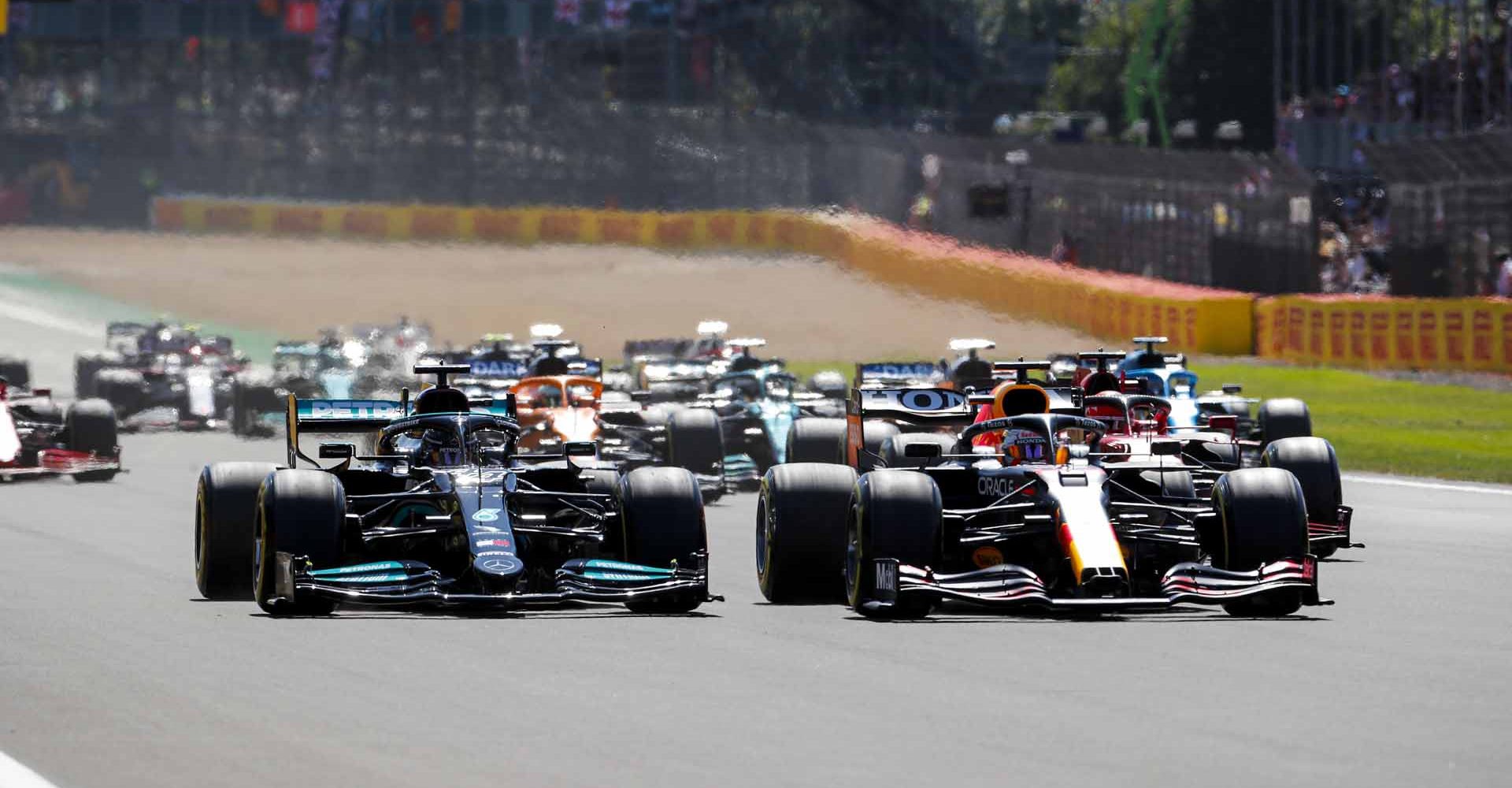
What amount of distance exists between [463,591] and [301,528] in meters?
1.06

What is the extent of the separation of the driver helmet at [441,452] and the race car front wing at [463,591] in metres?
1.62

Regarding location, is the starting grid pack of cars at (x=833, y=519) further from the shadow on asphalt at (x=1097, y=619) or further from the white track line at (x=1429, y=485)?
the white track line at (x=1429, y=485)

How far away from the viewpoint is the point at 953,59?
99812 mm

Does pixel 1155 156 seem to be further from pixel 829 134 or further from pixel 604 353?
pixel 829 134

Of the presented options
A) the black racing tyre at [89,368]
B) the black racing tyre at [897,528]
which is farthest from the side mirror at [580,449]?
the black racing tyre at [89,368]

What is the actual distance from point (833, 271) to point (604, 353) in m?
7.71

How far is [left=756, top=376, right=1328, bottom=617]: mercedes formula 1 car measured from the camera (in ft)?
51.6

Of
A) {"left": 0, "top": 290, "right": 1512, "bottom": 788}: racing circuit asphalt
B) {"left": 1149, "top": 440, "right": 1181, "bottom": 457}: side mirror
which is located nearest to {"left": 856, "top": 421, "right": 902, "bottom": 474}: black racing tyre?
{"left": 0, "top": 290, "right": 1512, "bottom": 788}: racing circuit asphalt

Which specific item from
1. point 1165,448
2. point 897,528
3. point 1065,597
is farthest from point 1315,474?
point 897,528

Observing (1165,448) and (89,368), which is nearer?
(1165,448)

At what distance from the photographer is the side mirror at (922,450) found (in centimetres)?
1667

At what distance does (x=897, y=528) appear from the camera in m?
15.8

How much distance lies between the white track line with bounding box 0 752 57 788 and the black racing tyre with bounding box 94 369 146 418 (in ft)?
99.3

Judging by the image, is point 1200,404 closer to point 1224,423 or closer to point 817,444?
point 1224,423
